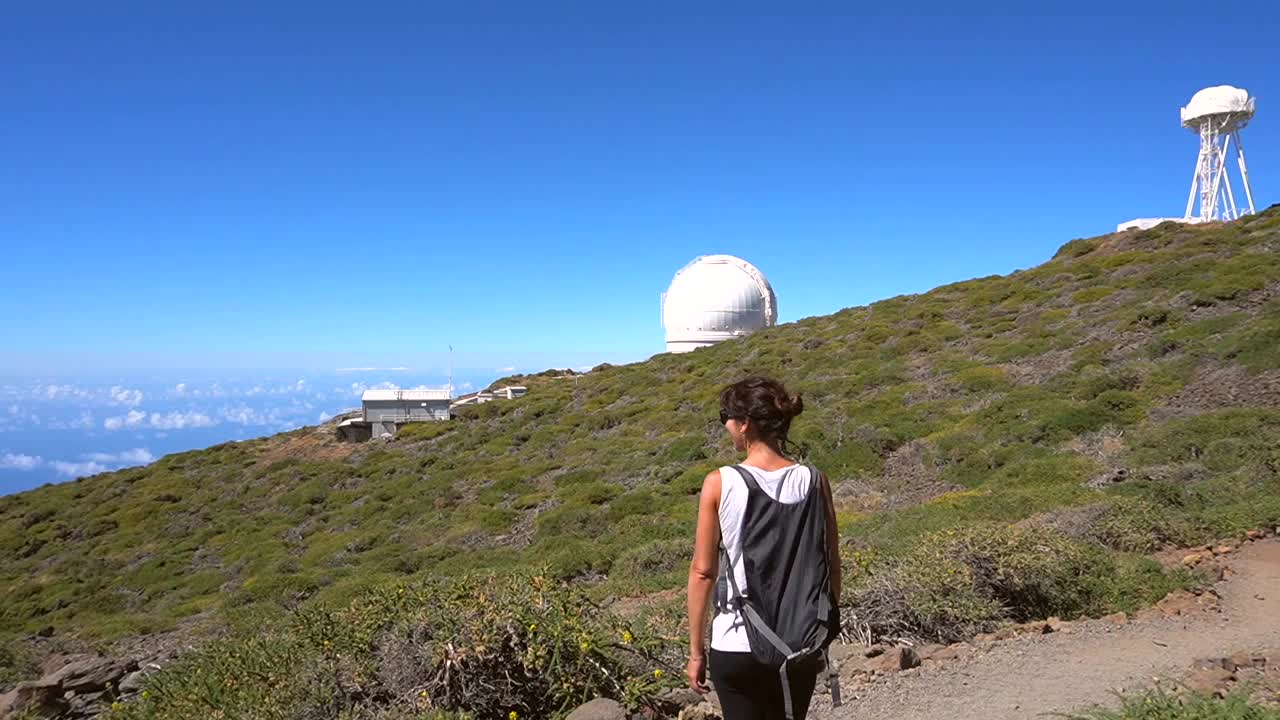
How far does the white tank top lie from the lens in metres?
2.36

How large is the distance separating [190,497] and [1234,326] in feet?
94.0

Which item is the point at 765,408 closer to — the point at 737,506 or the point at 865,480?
the point at 737,506

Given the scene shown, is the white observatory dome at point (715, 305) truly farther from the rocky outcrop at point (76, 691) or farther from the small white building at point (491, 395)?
the rocky outcrop at point (76, 691)

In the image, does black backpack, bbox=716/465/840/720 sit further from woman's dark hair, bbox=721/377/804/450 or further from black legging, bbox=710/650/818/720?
woman's dark hair, bbox=721/377/804/450

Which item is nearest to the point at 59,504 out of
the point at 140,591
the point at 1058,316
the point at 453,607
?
the point at 140,591

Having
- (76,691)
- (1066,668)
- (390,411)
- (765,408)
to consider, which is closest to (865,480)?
(1066,668)

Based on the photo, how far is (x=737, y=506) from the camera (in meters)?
2.39

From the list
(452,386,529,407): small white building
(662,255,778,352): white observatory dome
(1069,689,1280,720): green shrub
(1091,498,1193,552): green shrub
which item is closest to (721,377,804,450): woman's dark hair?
(1069,689,1280,720): green shrub

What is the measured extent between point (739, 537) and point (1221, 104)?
4939 centimetres

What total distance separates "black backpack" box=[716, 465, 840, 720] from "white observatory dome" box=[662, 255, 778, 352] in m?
40.4

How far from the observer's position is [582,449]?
21.8 m

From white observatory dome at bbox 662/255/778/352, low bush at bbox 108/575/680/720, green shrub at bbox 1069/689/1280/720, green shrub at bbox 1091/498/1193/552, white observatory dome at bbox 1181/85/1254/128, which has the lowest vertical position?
green shrub at bbox 1091/498/1193/552

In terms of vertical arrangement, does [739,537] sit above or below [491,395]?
below

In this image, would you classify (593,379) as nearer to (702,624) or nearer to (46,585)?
(46,585)
